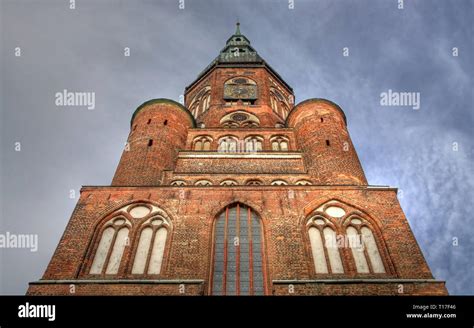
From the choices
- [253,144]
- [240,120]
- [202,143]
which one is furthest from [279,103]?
[202,143]

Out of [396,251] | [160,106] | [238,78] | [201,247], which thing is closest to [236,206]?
[201,247]

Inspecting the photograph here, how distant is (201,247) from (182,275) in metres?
1.26

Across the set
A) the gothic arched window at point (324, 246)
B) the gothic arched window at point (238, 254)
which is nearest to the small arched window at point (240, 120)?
the gothic arched window at point (238, 254)

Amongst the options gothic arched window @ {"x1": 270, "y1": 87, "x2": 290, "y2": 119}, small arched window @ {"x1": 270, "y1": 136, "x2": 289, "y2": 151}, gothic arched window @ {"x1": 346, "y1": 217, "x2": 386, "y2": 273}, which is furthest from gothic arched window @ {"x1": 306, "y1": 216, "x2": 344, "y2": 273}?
gothic arched window @ {"x1": 270, "y1": 87, "x2": 290, "y2": 119}

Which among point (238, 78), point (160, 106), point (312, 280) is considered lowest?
point (312, 280)

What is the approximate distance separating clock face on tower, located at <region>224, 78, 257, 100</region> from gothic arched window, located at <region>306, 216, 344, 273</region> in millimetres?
14947

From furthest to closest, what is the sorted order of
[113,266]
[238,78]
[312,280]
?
[238,78] < [113,266] < [312,280]

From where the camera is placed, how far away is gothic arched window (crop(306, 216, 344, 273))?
15.1m

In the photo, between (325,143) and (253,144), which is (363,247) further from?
(253,144)

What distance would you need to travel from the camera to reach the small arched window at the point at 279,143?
2409 centimetres

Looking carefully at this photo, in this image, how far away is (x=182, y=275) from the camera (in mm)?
14469

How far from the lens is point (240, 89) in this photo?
31.1 m

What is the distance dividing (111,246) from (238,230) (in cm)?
412
